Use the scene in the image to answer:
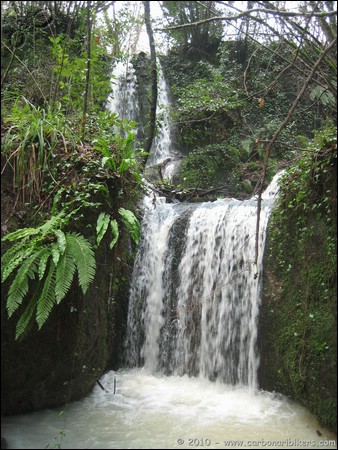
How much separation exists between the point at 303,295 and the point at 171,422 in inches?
87.0

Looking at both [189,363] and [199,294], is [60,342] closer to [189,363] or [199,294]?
[189,363]

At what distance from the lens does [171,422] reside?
4.51m

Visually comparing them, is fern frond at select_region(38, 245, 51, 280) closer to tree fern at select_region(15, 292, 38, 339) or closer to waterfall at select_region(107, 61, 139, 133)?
tree fern at select_region(15, 292, 38, 339)

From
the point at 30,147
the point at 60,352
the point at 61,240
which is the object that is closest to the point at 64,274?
the point at 61,240

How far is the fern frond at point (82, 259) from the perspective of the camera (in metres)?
4.19

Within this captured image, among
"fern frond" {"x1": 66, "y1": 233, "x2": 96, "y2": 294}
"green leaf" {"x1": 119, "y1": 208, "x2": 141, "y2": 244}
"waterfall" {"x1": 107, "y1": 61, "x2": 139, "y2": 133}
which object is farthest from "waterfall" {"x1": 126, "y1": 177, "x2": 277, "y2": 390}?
"waterfall" {"x1": 107, "y1": 61, "x2": 139, "y2": 133}

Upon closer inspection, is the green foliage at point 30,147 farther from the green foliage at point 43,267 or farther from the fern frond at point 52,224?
the green foliage at point 43,267

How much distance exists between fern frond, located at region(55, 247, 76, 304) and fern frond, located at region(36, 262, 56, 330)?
8 centimetres

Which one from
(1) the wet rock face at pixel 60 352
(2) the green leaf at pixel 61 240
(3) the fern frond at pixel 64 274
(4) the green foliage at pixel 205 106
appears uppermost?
(4) the green foliage at pixel 205 106

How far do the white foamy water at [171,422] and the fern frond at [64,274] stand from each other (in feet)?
4.40

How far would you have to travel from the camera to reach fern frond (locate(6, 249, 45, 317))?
13.5 feet

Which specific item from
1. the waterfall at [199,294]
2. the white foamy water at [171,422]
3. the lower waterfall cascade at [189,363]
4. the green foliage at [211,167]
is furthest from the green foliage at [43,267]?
the green foliage at [211,167]

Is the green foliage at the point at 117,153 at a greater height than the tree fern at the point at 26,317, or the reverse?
the green foliage at the point at 117,153

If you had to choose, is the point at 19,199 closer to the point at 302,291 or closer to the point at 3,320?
the point at 3,320
